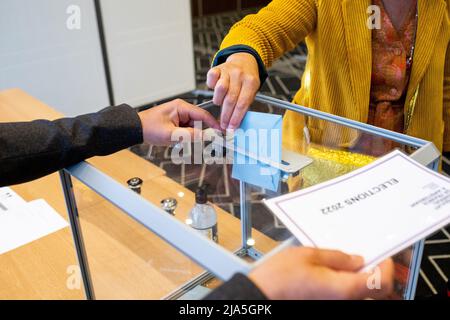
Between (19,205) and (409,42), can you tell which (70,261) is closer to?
(19,205)

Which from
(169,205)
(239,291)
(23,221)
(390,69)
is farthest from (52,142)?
(390,69)

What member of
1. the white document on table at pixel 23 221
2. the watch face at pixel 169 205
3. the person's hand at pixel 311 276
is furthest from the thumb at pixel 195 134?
the white document on table at pixel 23 221

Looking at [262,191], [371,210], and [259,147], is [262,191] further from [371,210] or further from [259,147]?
[371,210]

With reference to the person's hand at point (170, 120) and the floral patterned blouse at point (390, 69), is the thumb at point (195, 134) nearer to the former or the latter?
the person's hand at point (170, 120)

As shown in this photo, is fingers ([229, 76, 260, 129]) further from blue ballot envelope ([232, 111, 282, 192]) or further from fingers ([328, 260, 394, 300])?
fingers ([328, 260, 394, 300])

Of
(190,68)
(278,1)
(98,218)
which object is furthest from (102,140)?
(190,68)

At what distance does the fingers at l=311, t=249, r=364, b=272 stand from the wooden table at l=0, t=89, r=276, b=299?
149mm

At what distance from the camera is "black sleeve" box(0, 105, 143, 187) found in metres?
0.69

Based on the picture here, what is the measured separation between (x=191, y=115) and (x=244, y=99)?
119mm

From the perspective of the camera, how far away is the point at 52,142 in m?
0.70

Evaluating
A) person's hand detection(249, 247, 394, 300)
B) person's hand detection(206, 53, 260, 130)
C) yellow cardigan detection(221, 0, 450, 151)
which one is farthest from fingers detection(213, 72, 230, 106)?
person's hand detection(249, 247, 394, 300)

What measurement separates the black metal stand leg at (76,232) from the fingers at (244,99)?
0.31 m

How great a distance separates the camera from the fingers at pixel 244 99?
0.82m

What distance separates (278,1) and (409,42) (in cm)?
33
